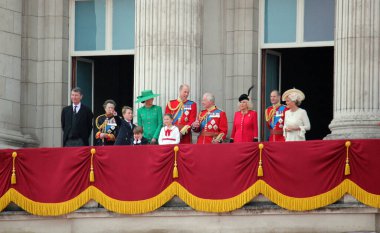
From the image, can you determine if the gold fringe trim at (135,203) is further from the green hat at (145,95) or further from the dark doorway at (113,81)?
the dark doorway at (113,81)

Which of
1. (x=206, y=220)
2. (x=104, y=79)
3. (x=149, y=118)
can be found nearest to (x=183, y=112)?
(x=149, y=118)

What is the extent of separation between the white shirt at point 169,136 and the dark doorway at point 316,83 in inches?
314

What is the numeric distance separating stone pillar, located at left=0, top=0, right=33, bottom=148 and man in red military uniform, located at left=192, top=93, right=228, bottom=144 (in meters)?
6.78

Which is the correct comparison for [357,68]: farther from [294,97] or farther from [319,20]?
[319,20]

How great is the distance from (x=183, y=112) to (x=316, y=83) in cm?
817

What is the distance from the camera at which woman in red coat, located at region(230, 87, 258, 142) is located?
38000 mm

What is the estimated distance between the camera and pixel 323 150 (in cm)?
3581

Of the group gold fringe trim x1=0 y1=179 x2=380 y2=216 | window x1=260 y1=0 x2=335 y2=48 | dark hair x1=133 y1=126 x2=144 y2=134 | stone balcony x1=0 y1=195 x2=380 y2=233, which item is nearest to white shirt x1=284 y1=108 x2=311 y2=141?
gold fringe trim x1=0 y1=179 x2=380 y2=216

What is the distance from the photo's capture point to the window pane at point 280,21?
43.1 m

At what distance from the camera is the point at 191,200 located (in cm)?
3669

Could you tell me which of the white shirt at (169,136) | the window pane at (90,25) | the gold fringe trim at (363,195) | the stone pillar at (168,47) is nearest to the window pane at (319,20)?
the stone pillar at (168,47)

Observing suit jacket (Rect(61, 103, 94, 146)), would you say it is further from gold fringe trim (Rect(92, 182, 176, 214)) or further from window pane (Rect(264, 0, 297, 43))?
window pane (Rect(264, 0, 297, 43))

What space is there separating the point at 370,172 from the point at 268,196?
233 cm

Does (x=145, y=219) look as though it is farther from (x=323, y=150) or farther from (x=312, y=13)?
(x=312, y=13)
